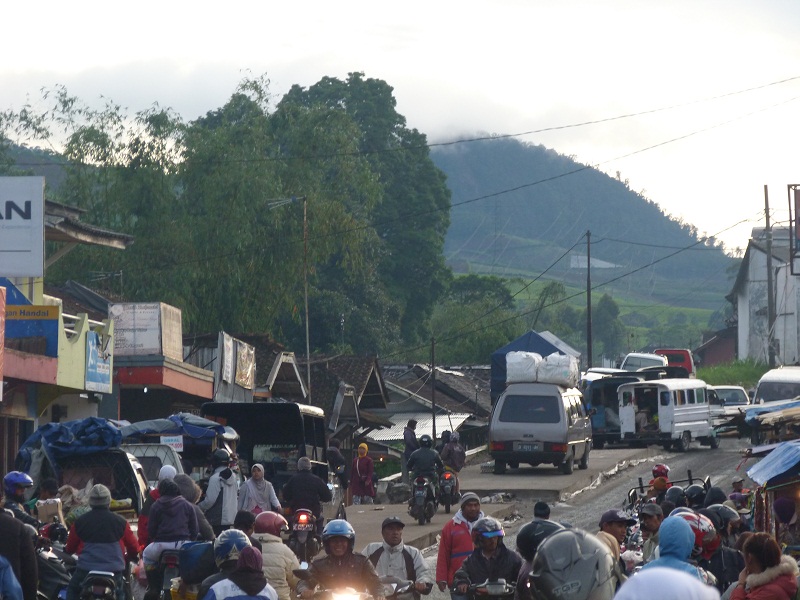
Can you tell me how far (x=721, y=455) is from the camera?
3588 centimetres

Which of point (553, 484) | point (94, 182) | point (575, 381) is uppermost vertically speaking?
point (94, 182)

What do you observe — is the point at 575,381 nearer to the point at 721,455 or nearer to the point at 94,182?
the point at 721,455

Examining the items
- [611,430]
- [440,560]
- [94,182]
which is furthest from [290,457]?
[94,182]

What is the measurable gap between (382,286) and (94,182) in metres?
25.6

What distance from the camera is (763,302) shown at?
251ft

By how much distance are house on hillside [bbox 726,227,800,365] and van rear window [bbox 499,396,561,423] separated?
28.4 meters

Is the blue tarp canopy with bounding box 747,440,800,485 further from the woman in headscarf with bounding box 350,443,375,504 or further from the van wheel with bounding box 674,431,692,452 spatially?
the van wheel with bounding box 674,431,692,452

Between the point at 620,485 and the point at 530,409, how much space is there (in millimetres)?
2846

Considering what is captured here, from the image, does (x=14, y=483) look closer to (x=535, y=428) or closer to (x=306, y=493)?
(x=306, y=493)

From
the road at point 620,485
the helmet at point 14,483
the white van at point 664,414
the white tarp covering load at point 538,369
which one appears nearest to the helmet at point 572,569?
the helmet at point 14,483

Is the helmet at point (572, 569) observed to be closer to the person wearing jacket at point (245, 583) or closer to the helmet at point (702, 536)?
the person wearing jacket at point (245, 583)

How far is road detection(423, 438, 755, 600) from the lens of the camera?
23092 millimetres

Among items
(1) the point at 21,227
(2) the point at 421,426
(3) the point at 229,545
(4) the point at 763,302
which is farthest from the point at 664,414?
(4) the point at 763,302

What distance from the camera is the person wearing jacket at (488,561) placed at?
9.90 metres
